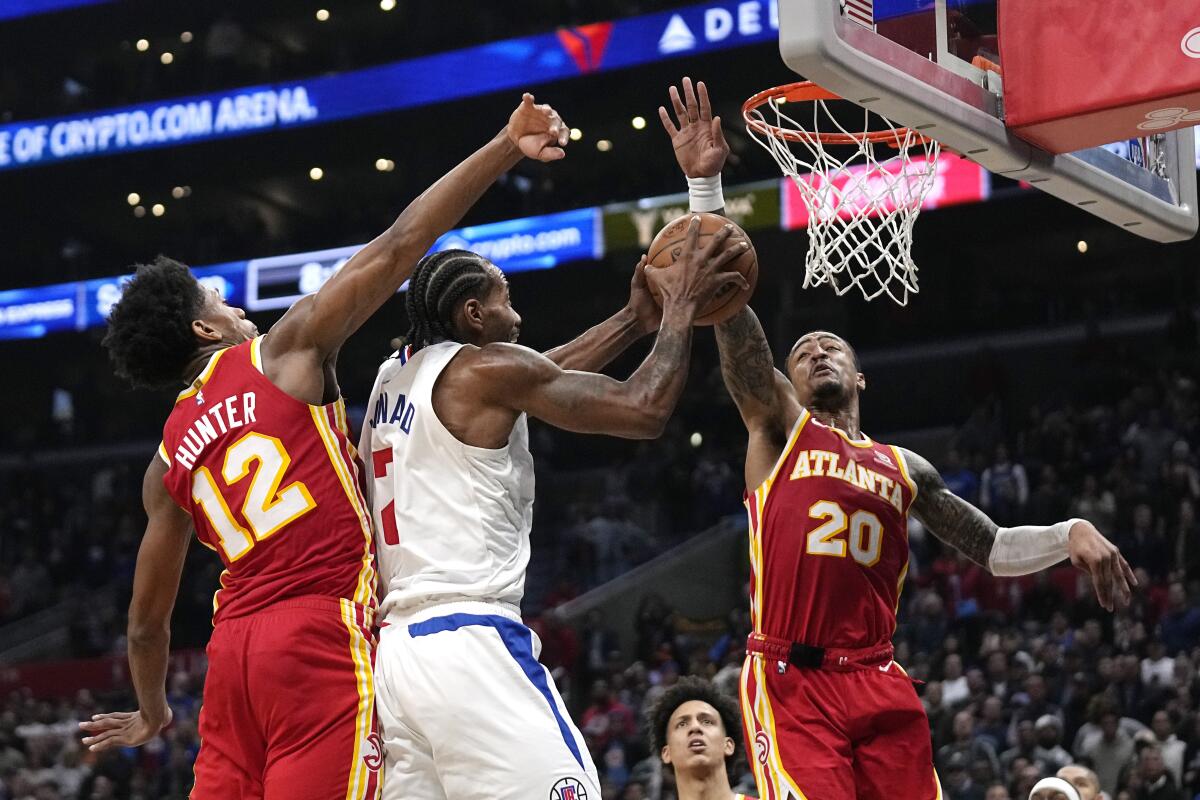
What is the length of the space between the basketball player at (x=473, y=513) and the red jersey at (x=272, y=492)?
4.1 inches

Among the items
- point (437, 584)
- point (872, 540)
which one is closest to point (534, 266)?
point (872, 540)

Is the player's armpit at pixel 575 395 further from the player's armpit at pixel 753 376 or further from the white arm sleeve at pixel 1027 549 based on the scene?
the white arm sleeve at pixel 1027 549

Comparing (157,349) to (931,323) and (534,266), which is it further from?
(931,323)

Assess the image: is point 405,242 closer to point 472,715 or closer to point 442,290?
point 442,290

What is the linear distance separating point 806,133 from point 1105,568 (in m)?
2.09

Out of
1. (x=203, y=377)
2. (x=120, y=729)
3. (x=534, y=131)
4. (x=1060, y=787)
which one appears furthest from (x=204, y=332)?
(x=1060, y=787)

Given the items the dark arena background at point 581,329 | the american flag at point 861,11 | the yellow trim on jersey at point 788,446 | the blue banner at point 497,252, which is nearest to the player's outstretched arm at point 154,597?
the yellow trim on jersey at point 788,446

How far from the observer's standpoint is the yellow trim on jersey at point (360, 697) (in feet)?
11.4

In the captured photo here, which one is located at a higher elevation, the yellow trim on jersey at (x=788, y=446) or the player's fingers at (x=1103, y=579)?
the yellow trim on jersey at (x=788, y=446)

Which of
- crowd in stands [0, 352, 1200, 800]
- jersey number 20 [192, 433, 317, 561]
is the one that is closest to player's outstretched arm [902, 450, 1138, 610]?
jersey number 20 [192, 433, 317, 561]

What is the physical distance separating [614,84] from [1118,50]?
585 inches

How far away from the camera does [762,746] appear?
Result: 4.90 metres

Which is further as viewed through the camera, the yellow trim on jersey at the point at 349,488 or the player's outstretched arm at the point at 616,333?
the player's outstretched arm at the point at 616,333

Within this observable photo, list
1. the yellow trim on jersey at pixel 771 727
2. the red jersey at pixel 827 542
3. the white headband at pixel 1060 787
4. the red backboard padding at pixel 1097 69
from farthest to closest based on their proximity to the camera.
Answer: the white headband at pixel 1060 787, the red jersey at pixel 827 542, the yellow trim on jersey at pixel 771 727, the red backboard padding at pixel 1097 69
